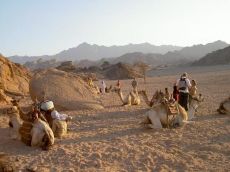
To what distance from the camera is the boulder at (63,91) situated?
17469mm

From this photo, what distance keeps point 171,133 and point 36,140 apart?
3.84m

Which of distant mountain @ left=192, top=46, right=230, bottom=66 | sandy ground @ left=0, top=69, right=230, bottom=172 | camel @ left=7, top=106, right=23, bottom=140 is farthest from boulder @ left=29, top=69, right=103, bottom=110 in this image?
distant mountain @ left=192, top=46, right=230, bottom=66

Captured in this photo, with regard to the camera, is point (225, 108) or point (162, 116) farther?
point (225, 108)

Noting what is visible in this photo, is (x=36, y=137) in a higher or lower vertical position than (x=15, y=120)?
lower

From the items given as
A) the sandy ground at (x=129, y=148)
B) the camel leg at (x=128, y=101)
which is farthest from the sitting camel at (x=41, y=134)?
the camel leg at (x=128, y=101)

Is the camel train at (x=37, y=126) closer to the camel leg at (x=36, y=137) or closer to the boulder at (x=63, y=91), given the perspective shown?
the camel leg at (x=36, y=137)

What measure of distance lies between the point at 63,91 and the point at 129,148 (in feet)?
23.3

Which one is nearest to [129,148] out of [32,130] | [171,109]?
[32,130]

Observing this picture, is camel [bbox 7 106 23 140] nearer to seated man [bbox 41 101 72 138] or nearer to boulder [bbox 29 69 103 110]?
seated man [bbox 41 101 72 138]

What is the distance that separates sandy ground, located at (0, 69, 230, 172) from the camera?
1005cm

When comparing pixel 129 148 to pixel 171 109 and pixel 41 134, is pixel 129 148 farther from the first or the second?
pixel 171 109

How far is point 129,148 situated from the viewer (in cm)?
1126

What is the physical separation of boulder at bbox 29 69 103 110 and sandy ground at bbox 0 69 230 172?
8.31ft

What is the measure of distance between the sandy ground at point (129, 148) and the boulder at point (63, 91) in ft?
8.31
